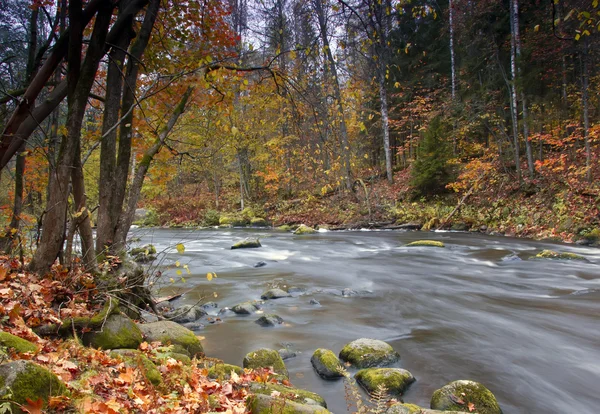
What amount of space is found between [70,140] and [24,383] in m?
3.49

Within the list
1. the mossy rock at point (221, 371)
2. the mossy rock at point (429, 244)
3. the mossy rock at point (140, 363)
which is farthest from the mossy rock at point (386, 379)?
the mossy rock at point (429, 244)

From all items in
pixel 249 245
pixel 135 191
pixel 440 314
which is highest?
pixel 135 191

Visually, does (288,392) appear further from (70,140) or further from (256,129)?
(256,129)

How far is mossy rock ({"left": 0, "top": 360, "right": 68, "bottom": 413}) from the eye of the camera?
6.69ft

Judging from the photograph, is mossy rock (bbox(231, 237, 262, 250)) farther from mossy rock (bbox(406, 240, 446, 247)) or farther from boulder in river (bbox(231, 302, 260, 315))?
boulder in river (bbox(231, 302, 260, 315))

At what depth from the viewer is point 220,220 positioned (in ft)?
85.5

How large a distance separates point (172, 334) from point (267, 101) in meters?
3.64

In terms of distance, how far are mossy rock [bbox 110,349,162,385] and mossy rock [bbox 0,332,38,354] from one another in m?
0.79

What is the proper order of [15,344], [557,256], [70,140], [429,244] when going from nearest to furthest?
[15,344] → [70,140] → [557,256] → [429,244]

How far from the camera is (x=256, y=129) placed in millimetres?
18938

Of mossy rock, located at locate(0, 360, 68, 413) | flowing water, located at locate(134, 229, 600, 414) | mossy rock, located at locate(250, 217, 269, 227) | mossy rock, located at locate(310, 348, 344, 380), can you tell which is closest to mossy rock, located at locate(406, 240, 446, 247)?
flowing water, located at locate(134, 229, 600, 414)

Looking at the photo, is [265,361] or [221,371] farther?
[265,361]

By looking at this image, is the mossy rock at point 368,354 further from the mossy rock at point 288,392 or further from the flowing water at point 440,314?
the mossy rock at point 288,392

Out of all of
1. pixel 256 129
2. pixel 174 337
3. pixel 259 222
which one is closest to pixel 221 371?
pixel 174 337
